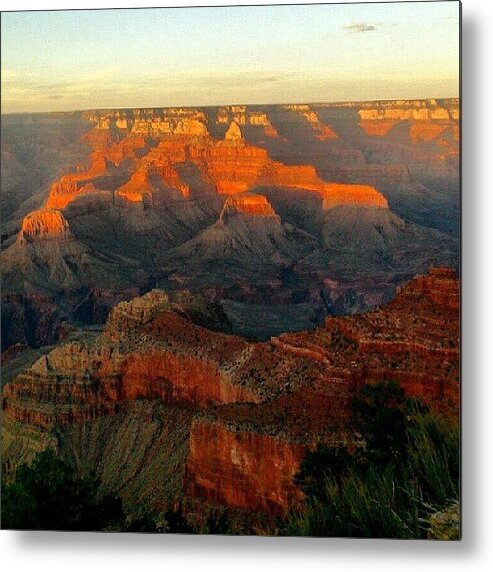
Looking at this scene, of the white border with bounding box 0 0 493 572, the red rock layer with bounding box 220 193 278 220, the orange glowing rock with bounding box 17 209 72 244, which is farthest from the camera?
the orange glowing rock with bounding box 17 209 72 244

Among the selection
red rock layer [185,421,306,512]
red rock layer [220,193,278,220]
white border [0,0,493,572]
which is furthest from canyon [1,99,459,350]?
red rock layer [185,421,306,512]

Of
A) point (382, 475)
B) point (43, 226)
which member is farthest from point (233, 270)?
point (382, 475)

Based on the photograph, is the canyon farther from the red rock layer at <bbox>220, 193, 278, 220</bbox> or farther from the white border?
the white border

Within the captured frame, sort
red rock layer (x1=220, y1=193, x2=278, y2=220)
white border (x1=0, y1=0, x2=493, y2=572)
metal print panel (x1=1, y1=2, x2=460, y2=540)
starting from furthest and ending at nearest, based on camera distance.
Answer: red rock layer (x1=220, y1=193, x2=278, y2=220) < metal print panel (x1=1, y1=2, x2=460, y2=540) < white border (x1=0, y1=0, x2=493, y2=572)

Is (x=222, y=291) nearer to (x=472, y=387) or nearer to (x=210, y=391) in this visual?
(x=210, y=391)

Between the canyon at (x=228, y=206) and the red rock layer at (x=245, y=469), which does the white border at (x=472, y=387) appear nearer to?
the canyon at (x=228, y=206)

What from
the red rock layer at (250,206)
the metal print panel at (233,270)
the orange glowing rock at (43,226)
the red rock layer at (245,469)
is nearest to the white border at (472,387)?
the metal print panel at (233,270)
